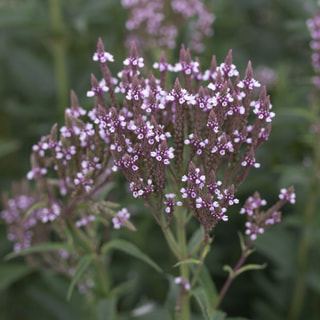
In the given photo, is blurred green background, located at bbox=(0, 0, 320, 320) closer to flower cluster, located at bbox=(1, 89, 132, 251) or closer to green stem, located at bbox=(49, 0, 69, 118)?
green stem, located at bbox=(49, 0, 69, 118)

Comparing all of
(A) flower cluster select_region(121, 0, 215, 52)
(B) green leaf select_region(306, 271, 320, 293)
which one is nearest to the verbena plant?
(B) green leaf select_region(306, 271, 320, 293)

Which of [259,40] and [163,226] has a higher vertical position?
[259,40]

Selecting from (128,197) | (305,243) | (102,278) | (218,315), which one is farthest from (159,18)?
(218,315)

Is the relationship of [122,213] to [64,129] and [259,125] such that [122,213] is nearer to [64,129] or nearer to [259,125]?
[64,129]

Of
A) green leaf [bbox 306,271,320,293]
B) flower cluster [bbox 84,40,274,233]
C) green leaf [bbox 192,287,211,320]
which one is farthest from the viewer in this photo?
green leaf [bbox 306,271,320,293]

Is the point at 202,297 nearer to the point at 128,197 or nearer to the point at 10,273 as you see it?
the point at 128,197

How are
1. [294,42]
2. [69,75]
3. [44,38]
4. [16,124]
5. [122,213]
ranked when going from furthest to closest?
[294,42] < [16,124] < [69,75] < [44,38] < [122,213]

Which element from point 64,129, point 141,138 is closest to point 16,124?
point 64,129
